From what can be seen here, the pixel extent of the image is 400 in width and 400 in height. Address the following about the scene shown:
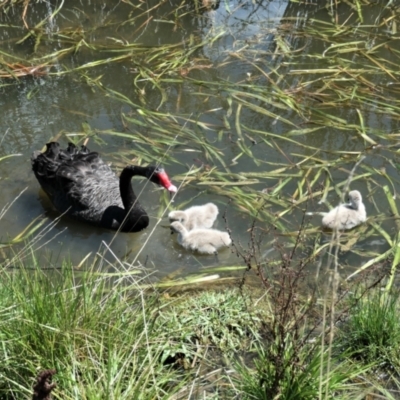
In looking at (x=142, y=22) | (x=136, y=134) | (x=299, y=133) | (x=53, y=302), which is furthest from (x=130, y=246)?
(x=142, y=22)

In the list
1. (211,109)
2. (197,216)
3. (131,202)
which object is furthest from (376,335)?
(211,109)

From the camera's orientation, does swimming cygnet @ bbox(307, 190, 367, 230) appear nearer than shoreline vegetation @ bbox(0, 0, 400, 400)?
No

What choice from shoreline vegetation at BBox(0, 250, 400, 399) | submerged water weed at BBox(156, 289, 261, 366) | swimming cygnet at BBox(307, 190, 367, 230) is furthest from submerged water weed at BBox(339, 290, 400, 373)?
swimming cygnet at BBox(307, 190, 367, 230)

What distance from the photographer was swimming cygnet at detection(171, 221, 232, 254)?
5.22m

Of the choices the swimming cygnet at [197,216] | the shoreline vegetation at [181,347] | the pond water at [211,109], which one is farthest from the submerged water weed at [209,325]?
the swimming cygnet at [197,216]

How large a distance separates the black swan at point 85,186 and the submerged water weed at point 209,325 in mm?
1694

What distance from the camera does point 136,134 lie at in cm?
655

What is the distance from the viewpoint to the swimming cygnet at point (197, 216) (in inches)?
211

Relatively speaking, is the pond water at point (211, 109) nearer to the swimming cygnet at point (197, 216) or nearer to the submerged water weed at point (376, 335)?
the swimming cygnet at point (197, 216)

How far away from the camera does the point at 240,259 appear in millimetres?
5215

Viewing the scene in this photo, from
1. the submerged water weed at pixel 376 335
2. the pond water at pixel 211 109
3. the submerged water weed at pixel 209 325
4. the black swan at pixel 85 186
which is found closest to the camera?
the submerged water weed at pixel 376 335

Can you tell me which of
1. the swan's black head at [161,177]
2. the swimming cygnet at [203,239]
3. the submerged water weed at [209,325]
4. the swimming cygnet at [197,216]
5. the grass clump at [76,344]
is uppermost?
the grass clump at [76,344]

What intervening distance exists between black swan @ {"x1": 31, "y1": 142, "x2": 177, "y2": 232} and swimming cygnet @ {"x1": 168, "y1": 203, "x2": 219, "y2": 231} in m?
0.36

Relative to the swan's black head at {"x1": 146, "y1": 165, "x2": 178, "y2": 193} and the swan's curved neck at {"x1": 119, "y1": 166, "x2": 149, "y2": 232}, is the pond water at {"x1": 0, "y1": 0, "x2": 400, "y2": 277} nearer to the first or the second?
the swan's curved neck at {"x1": 119, "y1": 166, "x2": 149, "y2": 232}
